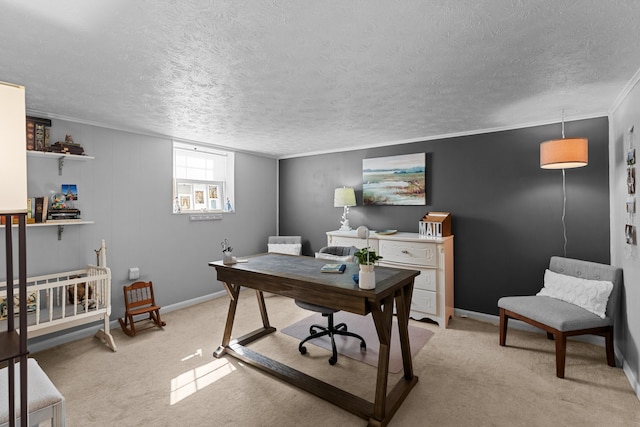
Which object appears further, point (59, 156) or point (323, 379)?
point (59, 156)

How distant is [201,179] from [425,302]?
11.6 feet

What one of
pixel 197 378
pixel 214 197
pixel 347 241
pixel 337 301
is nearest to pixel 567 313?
pixel 337 301

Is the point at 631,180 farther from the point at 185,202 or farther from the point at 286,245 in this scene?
the point at 185,202

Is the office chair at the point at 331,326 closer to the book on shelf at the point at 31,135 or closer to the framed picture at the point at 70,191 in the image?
the framed picture at the point at 70,191

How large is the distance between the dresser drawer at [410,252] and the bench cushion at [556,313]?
0.87 m

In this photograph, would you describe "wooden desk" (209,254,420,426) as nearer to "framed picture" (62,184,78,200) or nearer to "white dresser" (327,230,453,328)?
"white dresser" (327,230,453,328)

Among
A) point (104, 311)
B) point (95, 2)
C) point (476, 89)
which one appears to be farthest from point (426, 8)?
point (104, 311)

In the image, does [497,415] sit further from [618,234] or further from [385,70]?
[385,70]

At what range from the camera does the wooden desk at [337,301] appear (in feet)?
6.73

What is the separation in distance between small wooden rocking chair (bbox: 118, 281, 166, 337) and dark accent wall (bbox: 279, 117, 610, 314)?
3.12 metres

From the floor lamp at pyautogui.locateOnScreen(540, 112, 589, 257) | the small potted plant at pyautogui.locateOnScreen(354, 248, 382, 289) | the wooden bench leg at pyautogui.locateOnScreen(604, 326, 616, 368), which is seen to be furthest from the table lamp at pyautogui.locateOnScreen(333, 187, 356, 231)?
the wooden bench leg at pyautogui.locateOnScreen(604, 326, 616, 368)

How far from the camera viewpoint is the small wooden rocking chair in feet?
11.4

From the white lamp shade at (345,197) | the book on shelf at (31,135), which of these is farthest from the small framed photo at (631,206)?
the book on shelf at (31,135)

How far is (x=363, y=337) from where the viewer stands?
3.30m
